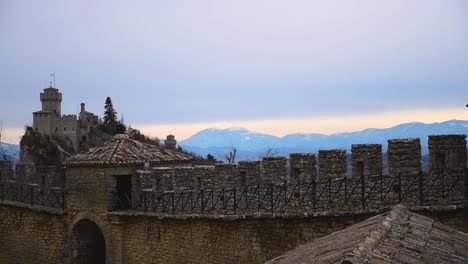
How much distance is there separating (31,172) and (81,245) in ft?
15.4

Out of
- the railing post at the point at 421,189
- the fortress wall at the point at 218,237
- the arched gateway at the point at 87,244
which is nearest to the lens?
the railing post at the point at 421,189

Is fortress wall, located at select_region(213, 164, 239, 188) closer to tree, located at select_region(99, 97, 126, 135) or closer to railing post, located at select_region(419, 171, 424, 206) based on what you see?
railing post, located at select_region(419, 171, 424, 206)

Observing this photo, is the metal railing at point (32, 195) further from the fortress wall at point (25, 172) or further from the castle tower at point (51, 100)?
the castle tower at point (51, 100)


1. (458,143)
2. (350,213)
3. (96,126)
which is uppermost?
(96,126)

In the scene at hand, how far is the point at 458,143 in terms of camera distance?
13.0 m

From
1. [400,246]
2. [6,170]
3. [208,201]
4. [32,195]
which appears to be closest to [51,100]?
[6,170]

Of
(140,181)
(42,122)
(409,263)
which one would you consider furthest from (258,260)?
(42,122)

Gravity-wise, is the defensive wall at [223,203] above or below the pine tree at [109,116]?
below

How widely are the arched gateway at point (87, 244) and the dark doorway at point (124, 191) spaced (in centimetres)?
155

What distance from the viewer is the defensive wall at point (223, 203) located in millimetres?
13422

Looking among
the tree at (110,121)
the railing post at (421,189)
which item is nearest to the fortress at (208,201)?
the railing post at (421,189)

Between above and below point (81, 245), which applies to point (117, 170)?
above

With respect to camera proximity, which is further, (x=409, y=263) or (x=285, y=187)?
A: (x=285, y=187)

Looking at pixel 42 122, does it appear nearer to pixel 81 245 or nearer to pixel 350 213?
pixel 81 245
